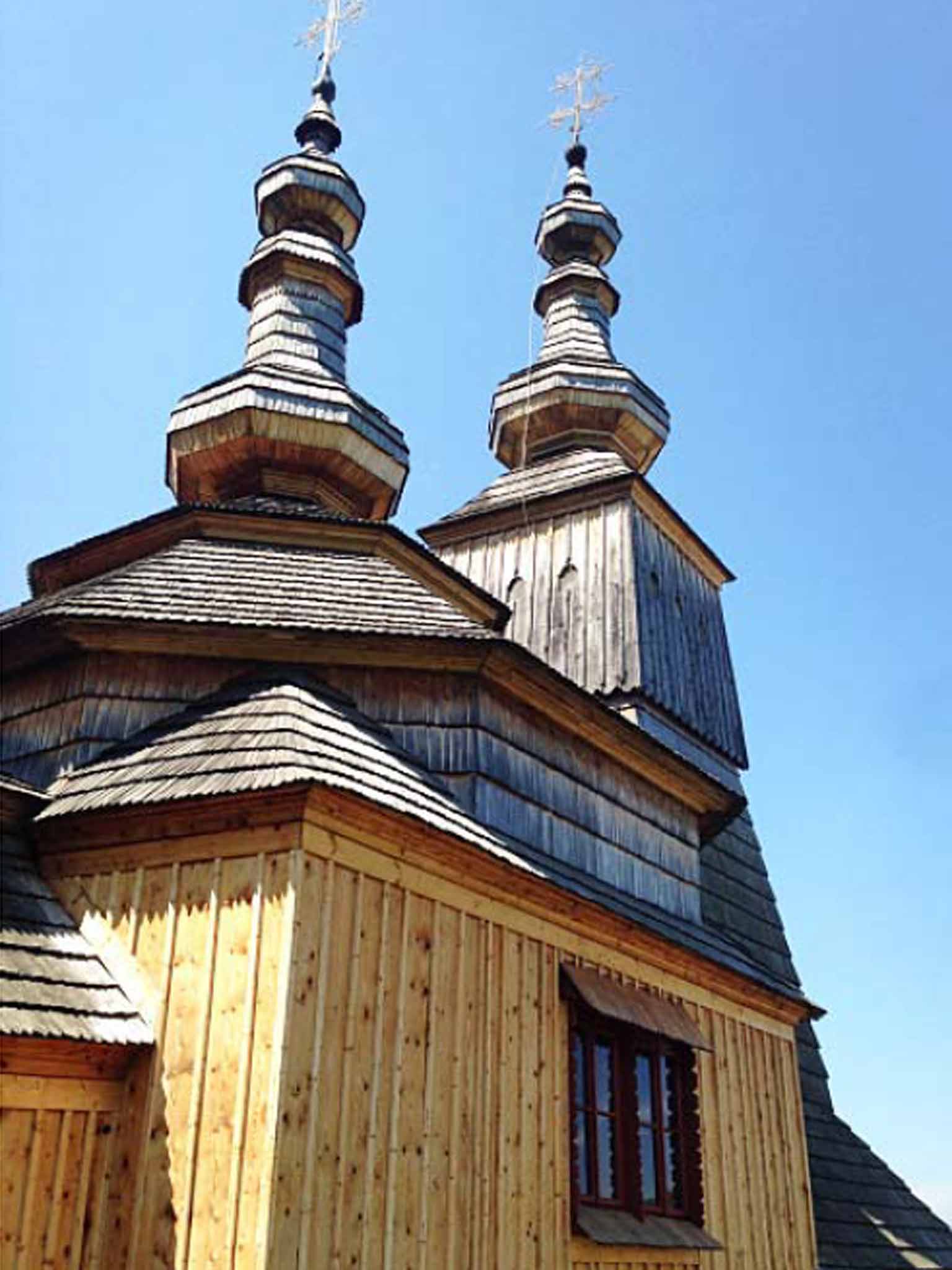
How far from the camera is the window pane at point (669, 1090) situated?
966cm

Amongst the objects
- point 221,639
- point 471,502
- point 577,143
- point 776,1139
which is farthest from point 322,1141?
point 577,143

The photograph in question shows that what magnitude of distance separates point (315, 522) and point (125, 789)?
14.8 feet

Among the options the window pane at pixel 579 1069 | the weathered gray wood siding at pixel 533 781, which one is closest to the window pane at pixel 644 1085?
the window pane at pixel 579 1069

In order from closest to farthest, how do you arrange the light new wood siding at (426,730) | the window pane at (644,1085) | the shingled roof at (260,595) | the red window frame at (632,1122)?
the red window frame at (632,1122) < the light new wood siding at (426,730) < the shingled roof at (260,595) < the window pane at (644,1085)

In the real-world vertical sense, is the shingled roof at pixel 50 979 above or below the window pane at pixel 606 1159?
above

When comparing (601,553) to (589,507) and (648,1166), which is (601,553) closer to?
(589,507)

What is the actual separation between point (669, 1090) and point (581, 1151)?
56.2 inches

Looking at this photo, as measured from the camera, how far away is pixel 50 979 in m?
6.88

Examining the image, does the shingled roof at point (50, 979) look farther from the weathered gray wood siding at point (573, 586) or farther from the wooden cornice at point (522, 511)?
the wooden cornice at point (522, 511)

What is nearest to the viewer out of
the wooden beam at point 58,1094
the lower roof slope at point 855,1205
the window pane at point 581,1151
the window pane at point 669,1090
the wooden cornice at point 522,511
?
the wooden beam at point 58,1094

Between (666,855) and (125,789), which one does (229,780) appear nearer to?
(125,789)

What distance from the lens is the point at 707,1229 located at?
965 cm

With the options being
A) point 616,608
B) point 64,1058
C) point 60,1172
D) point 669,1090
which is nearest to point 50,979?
point 64,1058

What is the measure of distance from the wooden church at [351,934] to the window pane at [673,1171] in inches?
0.8
